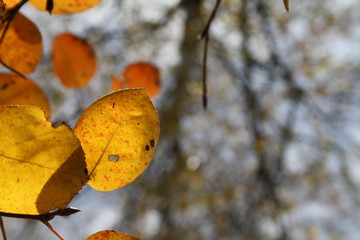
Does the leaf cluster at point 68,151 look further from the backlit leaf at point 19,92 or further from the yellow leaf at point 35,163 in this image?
the backlit leaf at point 19,92

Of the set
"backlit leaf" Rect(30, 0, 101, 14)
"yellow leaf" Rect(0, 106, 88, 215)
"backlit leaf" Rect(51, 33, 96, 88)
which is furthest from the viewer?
"backlit leaf" Rect(51, 33, 96, 88)

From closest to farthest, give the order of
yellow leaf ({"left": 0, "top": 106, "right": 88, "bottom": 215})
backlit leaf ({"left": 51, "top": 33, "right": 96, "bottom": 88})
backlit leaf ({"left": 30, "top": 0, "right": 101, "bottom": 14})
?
yellow leaf ({"left": 0, "top": 106, "right": 88, "bottom": 215}) → backlit leaf ({"left": 30, "top": 0, "right": 101, "bottom": 14}) → backlit leaf ({"left": 51, "top": 33, "right": 96, "bottom": 88})

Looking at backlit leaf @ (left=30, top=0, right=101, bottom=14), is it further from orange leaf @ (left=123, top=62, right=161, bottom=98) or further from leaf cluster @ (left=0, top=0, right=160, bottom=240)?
orange leaf @ (left=123, top=62, right=161, bottom=98)

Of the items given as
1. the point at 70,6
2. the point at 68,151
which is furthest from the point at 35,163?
the point at 70,6

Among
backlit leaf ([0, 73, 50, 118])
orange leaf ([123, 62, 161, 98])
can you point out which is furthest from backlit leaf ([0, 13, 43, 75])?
orange leaf ([123, 62, 161, 98])

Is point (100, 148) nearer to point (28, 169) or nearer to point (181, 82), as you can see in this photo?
point (28, 169)

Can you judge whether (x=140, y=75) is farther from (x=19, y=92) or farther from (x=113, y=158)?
(x=113, y=158)
